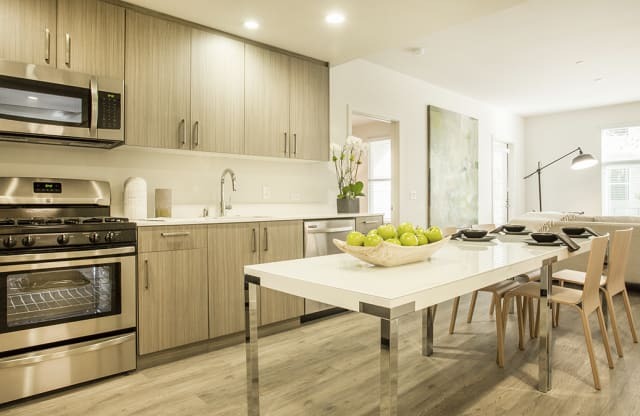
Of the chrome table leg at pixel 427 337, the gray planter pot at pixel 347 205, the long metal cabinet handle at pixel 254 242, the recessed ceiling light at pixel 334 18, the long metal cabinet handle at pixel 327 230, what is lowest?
the chrome table leg at pixel 427 337

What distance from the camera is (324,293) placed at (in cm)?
124

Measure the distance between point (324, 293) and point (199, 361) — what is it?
1825 mm

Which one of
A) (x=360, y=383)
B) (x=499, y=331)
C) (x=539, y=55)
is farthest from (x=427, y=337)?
(x=539, y=55)

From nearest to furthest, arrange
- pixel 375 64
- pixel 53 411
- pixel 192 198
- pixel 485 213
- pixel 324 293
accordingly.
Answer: pixel 324 293, pixel 53 411, pixel 192 198, pixel 375 64, pixel 485 213

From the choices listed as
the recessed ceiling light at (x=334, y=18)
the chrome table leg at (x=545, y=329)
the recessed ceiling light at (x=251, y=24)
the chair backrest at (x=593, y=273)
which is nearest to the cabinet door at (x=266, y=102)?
the recessed ceiling light at (x=251, y=24)

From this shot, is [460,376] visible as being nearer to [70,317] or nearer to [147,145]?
[70,317]

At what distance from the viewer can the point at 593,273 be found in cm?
229

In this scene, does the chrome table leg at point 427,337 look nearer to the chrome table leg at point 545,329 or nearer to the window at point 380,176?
the chrome table leg at point 545,329

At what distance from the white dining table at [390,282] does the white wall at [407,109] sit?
2.72 metres

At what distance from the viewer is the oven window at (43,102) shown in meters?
2.29

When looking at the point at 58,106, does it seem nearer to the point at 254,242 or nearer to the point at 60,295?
the point at 60,295

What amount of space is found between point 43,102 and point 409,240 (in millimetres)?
2260

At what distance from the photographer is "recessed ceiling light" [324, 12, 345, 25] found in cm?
297

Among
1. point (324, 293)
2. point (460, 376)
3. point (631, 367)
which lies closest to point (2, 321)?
point (324, 293)
